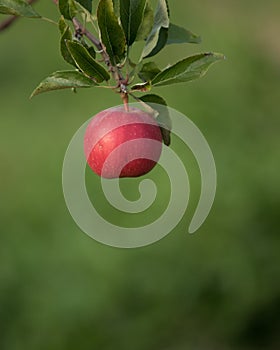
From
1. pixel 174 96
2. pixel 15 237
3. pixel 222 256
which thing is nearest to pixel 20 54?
pixel 174 96

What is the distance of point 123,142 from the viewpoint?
46.1 inches

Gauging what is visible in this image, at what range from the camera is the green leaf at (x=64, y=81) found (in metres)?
1.15

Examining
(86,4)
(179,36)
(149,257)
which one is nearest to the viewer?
(86,4)

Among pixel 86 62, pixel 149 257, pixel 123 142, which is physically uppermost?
pixel 86 62

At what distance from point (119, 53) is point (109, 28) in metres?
0.05

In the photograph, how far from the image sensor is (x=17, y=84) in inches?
246

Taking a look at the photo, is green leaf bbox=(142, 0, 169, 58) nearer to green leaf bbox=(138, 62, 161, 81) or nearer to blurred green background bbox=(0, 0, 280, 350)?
green leaf bbox=(138, 62, 161, 81)

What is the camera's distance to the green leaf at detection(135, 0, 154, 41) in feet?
4.00

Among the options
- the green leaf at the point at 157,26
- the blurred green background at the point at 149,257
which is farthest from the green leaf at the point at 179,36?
the blurred green background at the point at 149,257

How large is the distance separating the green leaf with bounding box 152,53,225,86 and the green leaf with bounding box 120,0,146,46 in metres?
0.08

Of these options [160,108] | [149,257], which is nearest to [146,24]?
[160,108]

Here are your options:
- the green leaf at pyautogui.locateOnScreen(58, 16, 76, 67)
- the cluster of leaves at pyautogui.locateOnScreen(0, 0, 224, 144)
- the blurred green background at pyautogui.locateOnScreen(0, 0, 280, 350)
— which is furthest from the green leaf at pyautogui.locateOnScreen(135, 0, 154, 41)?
the blurred green background at pyautogui.locateOnScreen(0, 0, 280, 350)

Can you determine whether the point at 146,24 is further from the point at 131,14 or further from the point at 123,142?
the point at 123,142

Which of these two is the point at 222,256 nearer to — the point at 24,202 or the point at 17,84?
the point at 24,202
